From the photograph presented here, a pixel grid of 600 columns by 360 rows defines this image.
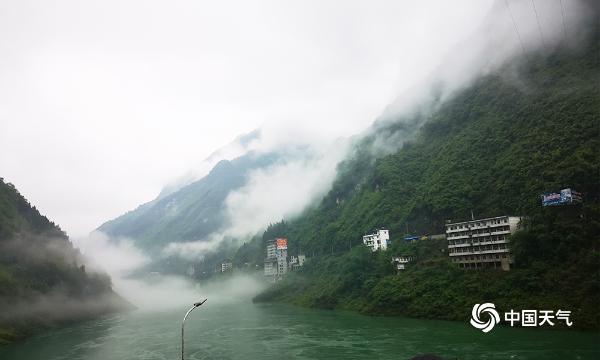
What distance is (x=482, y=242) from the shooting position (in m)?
69.8

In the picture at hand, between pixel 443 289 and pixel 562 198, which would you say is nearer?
pixel 562 198

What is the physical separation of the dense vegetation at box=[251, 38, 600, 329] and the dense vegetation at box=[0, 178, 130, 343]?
55.4 m

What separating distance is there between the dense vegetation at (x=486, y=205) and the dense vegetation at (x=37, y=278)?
55.4m

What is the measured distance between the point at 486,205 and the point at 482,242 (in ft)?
37.2

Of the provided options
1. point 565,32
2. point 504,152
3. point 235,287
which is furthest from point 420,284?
point 235,287

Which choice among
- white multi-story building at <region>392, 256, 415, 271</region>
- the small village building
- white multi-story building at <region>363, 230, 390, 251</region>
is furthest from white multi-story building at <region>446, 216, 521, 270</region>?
the small village building

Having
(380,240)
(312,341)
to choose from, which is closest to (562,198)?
(312,341)

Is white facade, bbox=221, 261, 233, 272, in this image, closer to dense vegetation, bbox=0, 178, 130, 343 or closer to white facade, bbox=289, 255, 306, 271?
dense vegetation, bbox=0, 178, 130, 343

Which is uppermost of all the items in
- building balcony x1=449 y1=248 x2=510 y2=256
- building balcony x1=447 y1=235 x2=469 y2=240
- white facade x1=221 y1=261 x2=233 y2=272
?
building balcony x1=447 y1=235 x2=469 y2=240

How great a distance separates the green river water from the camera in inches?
1729

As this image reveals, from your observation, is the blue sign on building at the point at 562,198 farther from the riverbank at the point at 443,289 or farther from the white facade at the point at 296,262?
the white facade at the point at 296,262

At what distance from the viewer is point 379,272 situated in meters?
86.9

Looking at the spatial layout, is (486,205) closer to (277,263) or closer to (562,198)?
(562,198)

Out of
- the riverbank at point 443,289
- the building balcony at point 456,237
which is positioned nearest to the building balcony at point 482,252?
the building balcony at point 456,237
